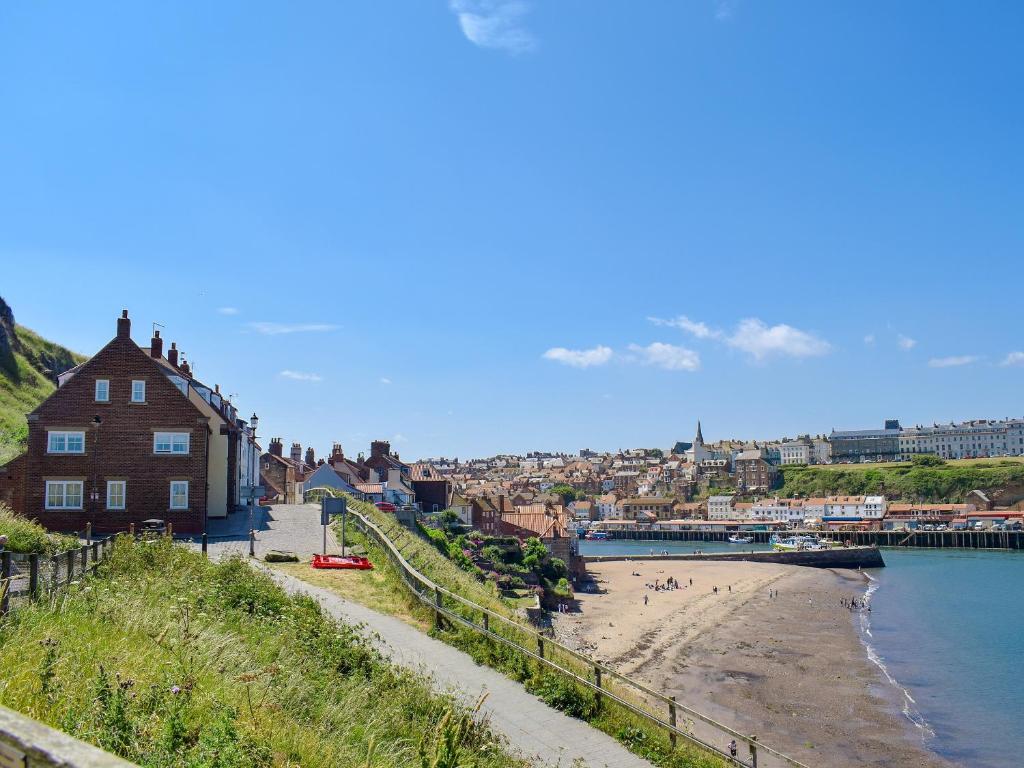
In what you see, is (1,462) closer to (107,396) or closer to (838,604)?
(107,396)

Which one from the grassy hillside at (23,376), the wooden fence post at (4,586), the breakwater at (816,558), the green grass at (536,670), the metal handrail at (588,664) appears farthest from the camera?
the breakwater at (816,558)

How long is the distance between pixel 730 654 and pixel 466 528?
Answer: 22824 mm

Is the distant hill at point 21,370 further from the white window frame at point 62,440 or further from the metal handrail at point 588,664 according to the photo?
the metal handrail at point 588,664

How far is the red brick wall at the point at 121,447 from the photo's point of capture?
1201 inches

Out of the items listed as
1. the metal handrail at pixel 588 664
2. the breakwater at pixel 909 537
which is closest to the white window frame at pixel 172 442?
the metal handrail at pixel 588 664

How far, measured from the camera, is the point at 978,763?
2680 centimetres

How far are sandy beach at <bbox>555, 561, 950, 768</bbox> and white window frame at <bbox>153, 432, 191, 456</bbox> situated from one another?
2202 centimetres

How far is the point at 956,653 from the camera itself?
43594 millimetres

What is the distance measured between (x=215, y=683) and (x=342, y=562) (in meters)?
15.4

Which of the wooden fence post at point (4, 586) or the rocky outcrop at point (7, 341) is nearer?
the wooden fence post at point (4, 586)

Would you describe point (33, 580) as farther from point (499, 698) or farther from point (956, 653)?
point (956, 653)

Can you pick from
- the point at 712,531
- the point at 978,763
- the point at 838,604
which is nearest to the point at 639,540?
the point at 712,531

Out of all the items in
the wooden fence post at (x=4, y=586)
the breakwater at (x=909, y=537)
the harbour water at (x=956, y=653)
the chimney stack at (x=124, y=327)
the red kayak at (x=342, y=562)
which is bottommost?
the breakwater at (x=909, y=537)

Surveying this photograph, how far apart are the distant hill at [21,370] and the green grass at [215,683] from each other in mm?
33346
